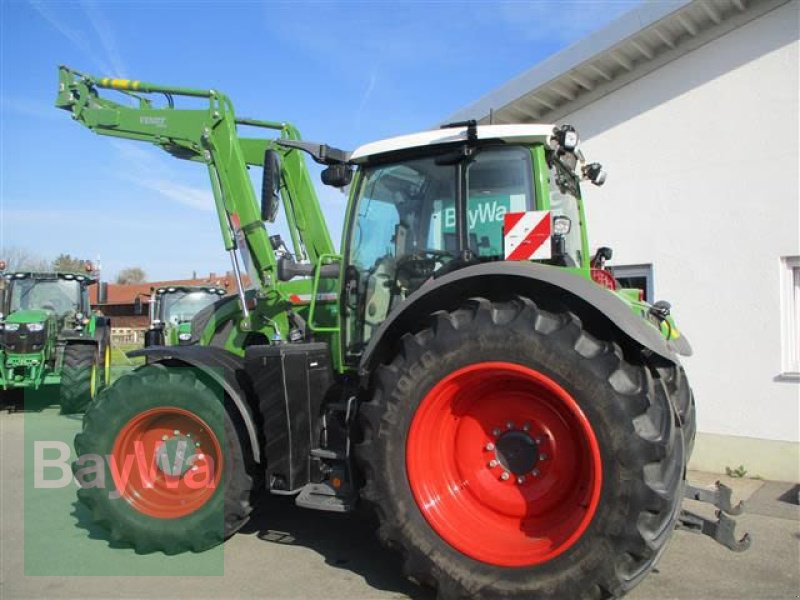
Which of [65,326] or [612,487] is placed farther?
[65,326]

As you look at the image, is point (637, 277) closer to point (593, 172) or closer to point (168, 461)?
point (593, 172)

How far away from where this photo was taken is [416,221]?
13.8 ft

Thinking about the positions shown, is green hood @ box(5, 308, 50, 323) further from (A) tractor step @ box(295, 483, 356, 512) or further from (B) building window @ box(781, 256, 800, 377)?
(B) building window @ box(781, 256, 800, 377)

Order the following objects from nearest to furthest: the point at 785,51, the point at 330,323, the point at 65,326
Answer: the point at 330,323 < the point at 785,51 < the point at 65,326

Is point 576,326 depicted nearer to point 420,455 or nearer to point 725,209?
point 420,455

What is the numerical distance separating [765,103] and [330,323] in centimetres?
496

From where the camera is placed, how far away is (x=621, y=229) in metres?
7.34

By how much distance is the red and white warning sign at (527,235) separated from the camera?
3.67 metres

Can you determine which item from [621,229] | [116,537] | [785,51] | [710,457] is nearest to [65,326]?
[116,537]

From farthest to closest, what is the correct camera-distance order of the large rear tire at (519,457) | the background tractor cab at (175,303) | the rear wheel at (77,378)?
the background tractor cab at (175,303)
the rear wheel at (77,378)
the large rear tire at (519,457)

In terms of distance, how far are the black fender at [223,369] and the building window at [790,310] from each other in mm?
5007

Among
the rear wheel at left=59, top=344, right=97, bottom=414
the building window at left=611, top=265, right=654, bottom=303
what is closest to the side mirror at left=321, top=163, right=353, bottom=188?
the building window at left=611, top=265, right=654, bottom=303

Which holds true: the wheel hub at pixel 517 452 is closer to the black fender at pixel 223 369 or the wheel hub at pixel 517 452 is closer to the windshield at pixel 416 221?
the windshield at pixel 416 221

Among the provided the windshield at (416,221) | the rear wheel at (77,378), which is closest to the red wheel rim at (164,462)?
the windshield at (416,221)
